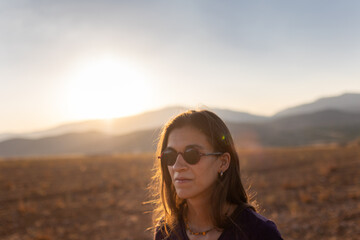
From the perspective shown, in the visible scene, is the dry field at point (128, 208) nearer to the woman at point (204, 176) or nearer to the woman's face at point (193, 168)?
the woman at point (204, 176)

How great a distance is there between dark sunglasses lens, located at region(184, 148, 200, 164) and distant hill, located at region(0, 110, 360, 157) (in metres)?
84.2

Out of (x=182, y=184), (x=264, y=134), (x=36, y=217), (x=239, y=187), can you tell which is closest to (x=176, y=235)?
(x=182, y=184)

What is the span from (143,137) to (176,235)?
423 ft

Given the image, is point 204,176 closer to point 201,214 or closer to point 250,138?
point 201,214

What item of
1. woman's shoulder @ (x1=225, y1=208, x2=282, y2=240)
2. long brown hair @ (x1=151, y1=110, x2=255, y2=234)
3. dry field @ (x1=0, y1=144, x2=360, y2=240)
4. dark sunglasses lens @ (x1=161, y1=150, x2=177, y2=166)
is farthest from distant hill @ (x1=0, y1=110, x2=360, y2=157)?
woman's shoulder @ (x1=225, y1=208, x2=282, y2=240)

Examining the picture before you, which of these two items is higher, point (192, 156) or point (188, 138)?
point (188, 138)

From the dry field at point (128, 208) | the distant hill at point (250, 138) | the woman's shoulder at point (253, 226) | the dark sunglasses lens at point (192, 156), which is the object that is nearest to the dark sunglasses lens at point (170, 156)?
the dark sunglasses lens at point (192, 156)

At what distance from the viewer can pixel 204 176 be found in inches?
76.1

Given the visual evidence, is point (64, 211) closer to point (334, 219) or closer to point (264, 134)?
point (334, 219)

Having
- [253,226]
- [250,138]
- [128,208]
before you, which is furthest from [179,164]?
[250,138]

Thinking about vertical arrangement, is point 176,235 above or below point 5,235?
above

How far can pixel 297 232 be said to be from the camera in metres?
6.96

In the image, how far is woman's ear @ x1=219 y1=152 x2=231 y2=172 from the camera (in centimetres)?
202

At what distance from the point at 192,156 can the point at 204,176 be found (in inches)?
6.4
